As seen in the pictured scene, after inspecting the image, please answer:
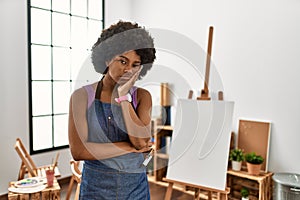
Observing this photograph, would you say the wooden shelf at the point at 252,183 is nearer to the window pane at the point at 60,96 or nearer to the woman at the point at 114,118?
the woman at the point at 114,118

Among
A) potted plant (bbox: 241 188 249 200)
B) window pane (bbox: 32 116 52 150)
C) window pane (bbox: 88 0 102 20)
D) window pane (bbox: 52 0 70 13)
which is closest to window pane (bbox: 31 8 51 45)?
window pane (bbox: 52 0 70 13)

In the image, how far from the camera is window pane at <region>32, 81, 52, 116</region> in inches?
130

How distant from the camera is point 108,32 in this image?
44.9 inches

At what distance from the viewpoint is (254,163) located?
272 cm

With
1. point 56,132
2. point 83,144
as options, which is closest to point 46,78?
point 56,132

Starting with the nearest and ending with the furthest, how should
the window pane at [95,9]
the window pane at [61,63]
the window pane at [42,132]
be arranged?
the window pane at [42,132]
the window pane at [61,63]
the window pane at [95,9]

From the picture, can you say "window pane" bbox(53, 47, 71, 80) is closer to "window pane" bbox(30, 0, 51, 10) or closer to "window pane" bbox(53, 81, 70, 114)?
"window pane" bbox(53, 81, 70, 114)

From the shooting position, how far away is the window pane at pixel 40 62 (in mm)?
3248

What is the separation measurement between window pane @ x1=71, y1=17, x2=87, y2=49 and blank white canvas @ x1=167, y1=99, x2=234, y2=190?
6.24ft

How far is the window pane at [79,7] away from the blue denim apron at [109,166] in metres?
2.88

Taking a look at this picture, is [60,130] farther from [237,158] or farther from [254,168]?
[254,168]

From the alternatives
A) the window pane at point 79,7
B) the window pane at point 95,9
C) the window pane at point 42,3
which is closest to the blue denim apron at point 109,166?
the window pane at point 42,3

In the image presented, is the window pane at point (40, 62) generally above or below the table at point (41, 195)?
above

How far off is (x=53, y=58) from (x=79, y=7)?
779mm
